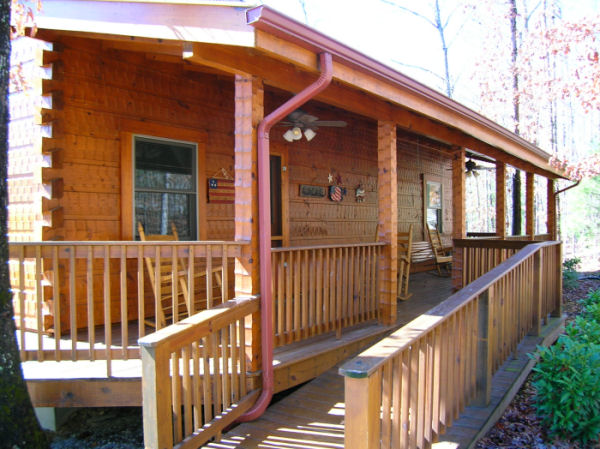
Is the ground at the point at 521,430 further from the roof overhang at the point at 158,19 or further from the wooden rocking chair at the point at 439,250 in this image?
the wooden rocking chair at the point at 439,250

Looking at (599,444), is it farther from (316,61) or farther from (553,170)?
(553,170)

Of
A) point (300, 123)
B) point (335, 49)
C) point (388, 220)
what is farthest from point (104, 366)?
point (300, 123)

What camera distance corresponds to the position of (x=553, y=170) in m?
9.87

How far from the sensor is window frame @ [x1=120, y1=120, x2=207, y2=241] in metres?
4.55

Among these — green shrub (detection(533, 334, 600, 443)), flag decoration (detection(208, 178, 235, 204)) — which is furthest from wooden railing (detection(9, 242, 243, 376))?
green shrub (detection(533, 334, 600, 443))

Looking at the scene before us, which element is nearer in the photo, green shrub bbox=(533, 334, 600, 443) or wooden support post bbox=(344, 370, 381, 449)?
wooden support post bbox=(344, 370, 381, 449)

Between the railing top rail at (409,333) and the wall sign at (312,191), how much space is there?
360cm

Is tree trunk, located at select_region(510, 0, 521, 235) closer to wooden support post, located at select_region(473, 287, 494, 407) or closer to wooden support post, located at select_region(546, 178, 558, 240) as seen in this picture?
wooden support post, located at select_region(546, 178, 558, 240)

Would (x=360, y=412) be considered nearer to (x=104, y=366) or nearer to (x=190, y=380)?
(x=190, y=380)

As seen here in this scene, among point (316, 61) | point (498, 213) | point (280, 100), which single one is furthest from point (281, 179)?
Answer: point (498, 213)

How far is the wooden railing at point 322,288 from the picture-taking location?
3850 mm

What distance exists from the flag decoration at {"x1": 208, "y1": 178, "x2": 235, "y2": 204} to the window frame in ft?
0.39

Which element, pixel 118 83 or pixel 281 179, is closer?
pixel 118 83

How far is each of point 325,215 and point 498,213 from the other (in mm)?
3349
